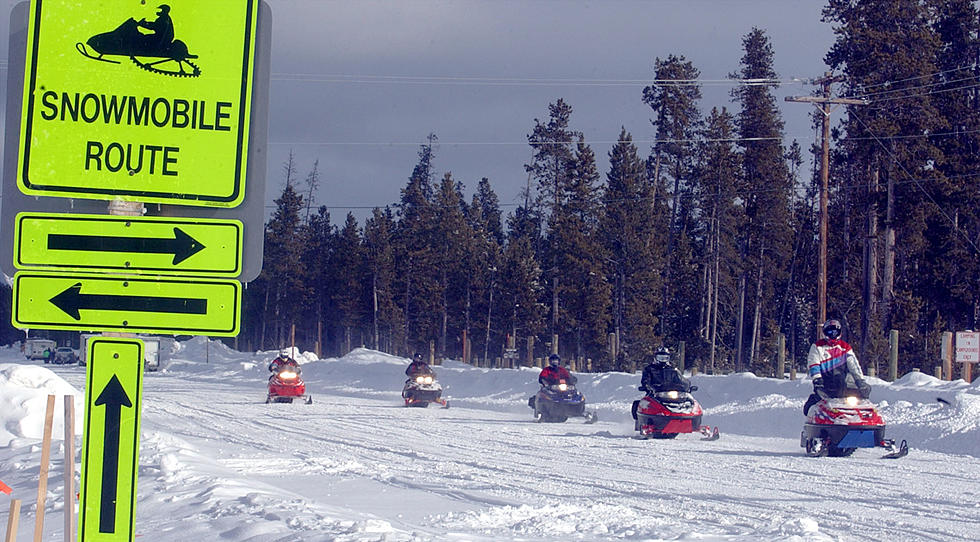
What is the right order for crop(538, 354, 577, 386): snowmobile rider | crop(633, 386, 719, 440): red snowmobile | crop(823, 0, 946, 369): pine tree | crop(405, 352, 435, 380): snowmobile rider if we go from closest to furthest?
crop(633, 386, 719, 440): red snowmobile < crop(538, 354, 577, 386): snowmobile rider < crop(405, 352, 435, 380): snowmobile rider < crop(823, 0, 946, 369): pine tree

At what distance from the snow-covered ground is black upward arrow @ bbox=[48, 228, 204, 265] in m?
4.31

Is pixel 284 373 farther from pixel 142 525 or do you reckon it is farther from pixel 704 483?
pixel 142 525

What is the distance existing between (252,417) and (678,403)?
34.7 ft

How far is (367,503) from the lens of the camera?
37.1ft

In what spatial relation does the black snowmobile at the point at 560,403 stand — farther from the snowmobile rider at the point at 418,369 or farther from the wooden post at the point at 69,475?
the wooden post at the point at 69,475

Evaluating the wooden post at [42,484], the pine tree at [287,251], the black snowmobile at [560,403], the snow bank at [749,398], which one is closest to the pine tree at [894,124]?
the snow bank at [749,398]

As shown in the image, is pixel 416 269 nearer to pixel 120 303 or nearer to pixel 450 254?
pixel 450 254

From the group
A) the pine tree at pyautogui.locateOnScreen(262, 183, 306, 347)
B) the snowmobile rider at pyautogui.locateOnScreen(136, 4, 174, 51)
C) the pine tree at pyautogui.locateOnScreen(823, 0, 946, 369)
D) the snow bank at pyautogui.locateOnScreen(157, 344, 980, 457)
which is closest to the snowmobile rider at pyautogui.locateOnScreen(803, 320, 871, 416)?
the snow bank at pyautogui.locateOnScreen(157, 344, 980, 457)

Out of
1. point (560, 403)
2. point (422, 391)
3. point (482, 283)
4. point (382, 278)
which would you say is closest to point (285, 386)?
point (422, 391)

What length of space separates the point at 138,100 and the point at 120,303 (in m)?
0.73

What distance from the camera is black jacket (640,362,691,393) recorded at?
66.8ft

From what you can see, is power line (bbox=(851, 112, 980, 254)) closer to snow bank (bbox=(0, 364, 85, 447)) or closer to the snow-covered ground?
the snow-covered ground

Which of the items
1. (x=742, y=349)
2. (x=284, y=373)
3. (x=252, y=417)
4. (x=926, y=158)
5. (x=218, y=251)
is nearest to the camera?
(x=218, y=251)

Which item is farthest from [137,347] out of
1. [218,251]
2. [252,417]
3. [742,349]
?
[742,349]
